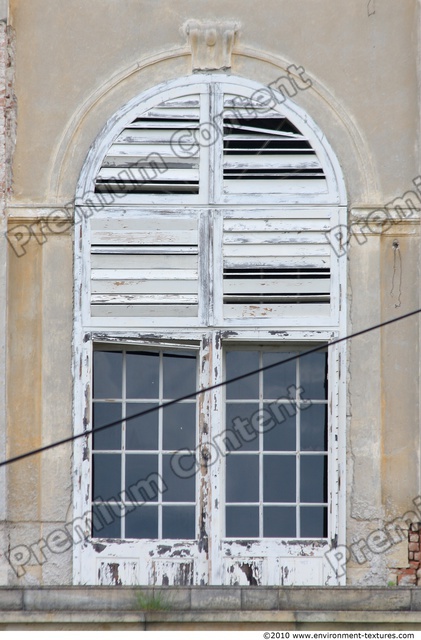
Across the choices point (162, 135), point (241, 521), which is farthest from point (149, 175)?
point (241, 521)

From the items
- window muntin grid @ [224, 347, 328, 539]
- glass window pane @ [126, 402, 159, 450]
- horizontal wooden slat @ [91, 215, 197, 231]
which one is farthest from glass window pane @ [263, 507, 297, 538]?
horizontal wooden slat @ [91, 215, 197, 231]

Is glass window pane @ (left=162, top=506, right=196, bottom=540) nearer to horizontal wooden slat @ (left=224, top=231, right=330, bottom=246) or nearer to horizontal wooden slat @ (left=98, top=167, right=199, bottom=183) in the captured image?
horizontal wooden slat @ (left=224, top=231, right=330, bottom=246)

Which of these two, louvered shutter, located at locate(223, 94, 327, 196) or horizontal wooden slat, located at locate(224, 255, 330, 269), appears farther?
louvered shutter, located at locate(223, 94, 327, 196)

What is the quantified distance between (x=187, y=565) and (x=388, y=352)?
2.55 metres

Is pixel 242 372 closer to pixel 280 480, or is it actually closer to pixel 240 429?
pixel 240 429

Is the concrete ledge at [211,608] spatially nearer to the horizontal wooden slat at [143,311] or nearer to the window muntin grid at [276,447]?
the window muntin grid at [276,447]

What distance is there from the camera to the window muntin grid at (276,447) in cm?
1262

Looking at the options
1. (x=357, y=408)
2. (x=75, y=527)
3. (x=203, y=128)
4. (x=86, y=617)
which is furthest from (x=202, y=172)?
(x=86, y=617)

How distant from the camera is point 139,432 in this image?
1273cm

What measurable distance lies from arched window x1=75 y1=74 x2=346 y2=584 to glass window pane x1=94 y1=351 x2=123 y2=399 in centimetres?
2

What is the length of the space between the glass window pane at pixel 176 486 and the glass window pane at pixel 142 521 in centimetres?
17

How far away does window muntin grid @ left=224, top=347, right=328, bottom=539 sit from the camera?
12.6 metres

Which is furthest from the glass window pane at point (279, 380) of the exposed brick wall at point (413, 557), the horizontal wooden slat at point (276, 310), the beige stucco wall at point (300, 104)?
the exposed brick wall at point (413, 557)

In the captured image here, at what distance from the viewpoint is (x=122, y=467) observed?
498 inches
